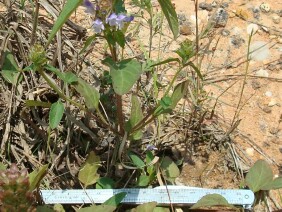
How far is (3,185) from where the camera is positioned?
172 cm

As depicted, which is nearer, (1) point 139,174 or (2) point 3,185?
(2) point 3,185

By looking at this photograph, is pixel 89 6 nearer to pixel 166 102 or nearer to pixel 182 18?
pixel 166 102

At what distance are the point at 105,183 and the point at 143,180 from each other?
0.14 m

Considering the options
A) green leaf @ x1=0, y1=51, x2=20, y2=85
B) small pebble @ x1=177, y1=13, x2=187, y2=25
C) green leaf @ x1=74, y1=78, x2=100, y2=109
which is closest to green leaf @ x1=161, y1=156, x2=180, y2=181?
green leaf @ x1=74, y1=78, x2=100, y2=109

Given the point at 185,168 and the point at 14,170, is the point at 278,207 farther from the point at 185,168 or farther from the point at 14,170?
the point at 14,170

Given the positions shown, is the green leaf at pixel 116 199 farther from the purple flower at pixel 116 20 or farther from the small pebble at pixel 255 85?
the small pebble at pixel 255 85

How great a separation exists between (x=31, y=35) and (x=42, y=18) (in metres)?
0.21

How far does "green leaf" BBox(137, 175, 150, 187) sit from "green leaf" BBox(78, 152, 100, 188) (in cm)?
16

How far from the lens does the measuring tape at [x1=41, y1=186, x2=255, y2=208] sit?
2.21 meters

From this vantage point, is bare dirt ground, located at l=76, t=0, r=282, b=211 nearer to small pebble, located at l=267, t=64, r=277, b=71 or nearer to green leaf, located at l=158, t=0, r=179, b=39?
small pebble, located at l=267, t=64, r=277, b=71

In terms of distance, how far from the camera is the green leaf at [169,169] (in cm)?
231

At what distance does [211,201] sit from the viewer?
2.16 meters

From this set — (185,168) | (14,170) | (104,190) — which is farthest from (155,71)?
(14,170)

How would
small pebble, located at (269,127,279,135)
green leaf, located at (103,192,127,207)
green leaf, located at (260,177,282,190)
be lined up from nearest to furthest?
green leaf, located at (103,192,127,207) < green leaf, located at (260,177,282,190) < small pebble, located at (269,127,279,135)
